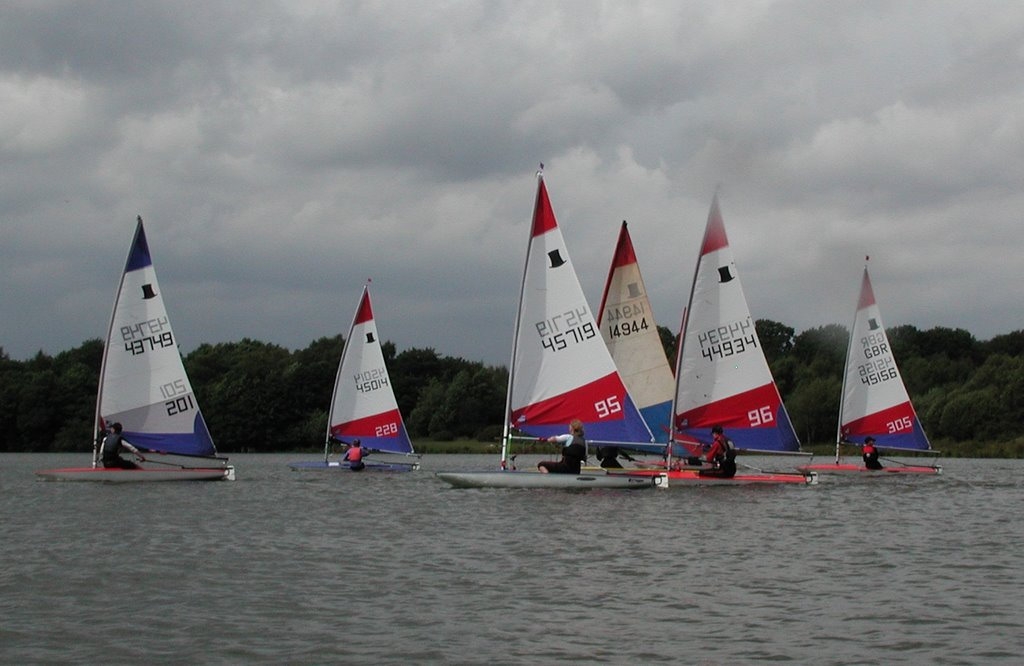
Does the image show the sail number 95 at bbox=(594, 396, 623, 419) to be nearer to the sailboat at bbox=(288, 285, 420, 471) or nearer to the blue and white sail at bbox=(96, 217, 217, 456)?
the blue and white sail at bbox=(96, 217, 217, 456)

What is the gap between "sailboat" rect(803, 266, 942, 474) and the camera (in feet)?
135

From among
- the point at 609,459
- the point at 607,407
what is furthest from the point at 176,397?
the point at 607,407

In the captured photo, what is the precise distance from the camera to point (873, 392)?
41.1m

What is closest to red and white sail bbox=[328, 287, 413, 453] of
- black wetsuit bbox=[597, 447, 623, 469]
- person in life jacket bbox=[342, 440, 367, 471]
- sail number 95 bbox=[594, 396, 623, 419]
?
person in life jacket bbox=[342, 440, 367, 471]

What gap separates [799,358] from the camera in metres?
116

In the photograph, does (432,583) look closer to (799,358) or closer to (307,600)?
(307,600)

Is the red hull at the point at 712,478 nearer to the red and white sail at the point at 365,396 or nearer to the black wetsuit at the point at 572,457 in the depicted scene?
the black wetsuit at the point at 572,457

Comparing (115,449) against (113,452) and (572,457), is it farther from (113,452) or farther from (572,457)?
(572,457)

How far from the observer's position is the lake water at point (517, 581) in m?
11.8

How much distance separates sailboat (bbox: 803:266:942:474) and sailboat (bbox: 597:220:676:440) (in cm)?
867

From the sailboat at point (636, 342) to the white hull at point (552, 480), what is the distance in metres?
6.35

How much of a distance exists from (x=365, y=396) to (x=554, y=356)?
1602 cm

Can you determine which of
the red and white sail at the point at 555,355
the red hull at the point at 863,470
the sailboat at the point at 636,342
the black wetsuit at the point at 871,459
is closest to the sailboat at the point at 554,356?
the red and white sail at the point at 555,355

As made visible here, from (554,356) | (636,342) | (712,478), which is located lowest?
(712,478)
